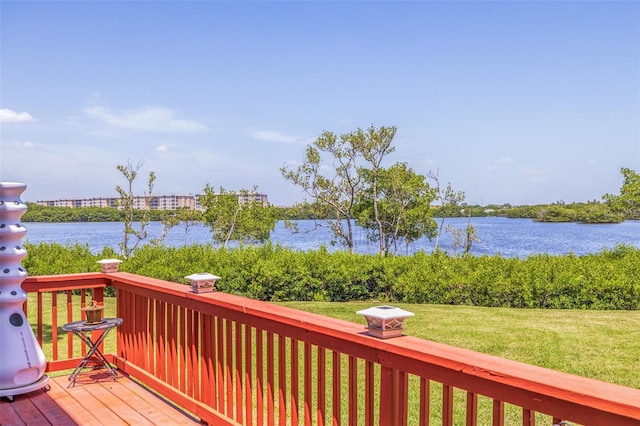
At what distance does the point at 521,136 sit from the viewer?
2294 centimetres

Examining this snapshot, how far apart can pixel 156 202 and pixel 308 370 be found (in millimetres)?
17970

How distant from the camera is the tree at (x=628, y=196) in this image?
543 inches

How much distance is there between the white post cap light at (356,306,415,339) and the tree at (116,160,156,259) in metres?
14.6

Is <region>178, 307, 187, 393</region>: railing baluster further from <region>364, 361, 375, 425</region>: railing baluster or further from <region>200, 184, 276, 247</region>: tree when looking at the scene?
<region>200, 184, 276, 247</region>: tree

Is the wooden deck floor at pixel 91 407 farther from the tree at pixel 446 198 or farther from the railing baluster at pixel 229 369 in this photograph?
the tree at pixel 446 198

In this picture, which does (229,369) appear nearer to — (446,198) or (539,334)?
(539,334)

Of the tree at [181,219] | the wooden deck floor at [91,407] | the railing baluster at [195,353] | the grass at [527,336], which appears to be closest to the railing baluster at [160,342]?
the wooden deck floor at [91,407]

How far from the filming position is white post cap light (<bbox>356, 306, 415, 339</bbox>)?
6.54 ft

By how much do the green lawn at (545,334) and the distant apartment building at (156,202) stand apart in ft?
34.7

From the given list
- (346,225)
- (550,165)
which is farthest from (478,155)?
(346,225)

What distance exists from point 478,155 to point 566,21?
510 inches

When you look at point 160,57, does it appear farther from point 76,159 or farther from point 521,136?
point 521,136

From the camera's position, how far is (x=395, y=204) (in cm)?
2419

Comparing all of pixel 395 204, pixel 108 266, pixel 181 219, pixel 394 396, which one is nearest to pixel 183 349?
pixel 108 266
